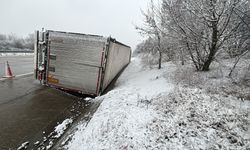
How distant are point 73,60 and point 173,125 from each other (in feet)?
15.4

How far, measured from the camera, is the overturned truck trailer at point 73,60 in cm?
632

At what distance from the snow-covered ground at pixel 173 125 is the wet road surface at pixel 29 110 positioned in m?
1.20

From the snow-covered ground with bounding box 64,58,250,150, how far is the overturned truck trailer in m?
1.98

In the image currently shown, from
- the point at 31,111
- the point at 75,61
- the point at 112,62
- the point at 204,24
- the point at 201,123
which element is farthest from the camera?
the point at 112,62

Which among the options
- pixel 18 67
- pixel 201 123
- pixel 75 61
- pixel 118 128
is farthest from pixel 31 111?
pixel 18 67

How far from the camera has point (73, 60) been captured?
21.6ft

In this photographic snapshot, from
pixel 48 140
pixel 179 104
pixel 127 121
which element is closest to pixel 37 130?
pixel 48 140

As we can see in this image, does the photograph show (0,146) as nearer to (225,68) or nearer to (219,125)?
(219,125)

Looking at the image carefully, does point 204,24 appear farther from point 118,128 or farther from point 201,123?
point 118,128

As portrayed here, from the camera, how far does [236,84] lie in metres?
5.80

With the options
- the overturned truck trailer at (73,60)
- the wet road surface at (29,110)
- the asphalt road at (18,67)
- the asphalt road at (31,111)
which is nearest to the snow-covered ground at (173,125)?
the asphalt road at (31,111)

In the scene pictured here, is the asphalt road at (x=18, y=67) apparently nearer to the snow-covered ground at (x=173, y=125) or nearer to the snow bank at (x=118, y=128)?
the snow bank at (x=118, y=128)

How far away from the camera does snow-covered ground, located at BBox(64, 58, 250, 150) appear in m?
3.25

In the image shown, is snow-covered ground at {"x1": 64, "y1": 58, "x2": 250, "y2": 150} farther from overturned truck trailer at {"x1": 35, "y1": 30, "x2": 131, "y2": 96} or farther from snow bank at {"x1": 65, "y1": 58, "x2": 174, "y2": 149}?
overturned truck trailer at {"x1": 35, "y1": 30, "x2": 131, "y2": 96}
